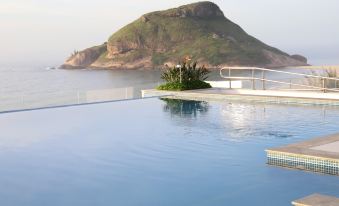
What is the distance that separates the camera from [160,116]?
619 inches

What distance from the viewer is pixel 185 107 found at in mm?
17812

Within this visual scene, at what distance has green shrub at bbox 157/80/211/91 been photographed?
22.2 m

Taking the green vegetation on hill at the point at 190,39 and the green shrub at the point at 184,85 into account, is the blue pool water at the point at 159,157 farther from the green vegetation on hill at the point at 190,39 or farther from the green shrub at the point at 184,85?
the green vegetation on hill at the point at 190,39

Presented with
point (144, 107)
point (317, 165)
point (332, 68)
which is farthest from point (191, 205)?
point (332, 68)

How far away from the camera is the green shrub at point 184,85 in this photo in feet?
72.9

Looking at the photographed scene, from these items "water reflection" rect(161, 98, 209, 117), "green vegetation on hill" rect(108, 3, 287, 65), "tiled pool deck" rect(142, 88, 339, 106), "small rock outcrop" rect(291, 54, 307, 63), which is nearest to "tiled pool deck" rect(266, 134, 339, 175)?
"water reflection" rect(161, 98, 209, 117)

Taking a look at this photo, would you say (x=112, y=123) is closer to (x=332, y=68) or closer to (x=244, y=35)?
(x=332, y=68)

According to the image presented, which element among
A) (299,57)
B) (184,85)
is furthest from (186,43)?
(184,85)

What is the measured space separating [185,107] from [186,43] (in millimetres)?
138747

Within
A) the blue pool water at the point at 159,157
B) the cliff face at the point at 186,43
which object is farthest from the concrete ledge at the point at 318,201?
the cliff face at the point at 186,43

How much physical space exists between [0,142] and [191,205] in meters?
6.82

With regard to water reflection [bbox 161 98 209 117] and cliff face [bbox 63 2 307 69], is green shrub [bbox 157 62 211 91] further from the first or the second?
cliff face [bbox 63 2 307 69]

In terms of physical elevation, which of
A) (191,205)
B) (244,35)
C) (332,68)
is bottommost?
(191,205)

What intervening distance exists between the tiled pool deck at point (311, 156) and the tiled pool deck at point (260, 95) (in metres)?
8.07
